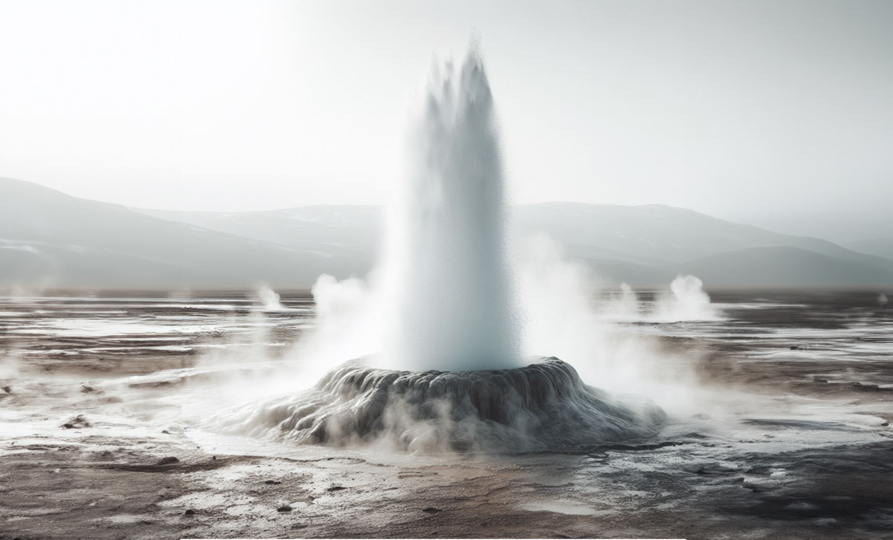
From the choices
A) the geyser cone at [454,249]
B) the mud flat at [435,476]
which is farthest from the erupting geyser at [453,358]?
the mud flat at [435,476]

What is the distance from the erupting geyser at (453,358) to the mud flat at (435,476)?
54cm

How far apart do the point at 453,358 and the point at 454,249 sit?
200 centimetres

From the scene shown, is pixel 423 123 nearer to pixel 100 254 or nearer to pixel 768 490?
pixel 768 490

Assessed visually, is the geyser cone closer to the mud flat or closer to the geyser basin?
the geyser basin

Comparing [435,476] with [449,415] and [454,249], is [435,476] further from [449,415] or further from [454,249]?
[454,249]

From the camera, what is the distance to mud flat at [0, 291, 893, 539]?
7559 mm

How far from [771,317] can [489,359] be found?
43.1m

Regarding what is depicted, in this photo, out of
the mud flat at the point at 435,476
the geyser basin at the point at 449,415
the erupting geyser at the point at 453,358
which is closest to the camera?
the mud flat at the point at 435,476

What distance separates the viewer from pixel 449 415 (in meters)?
11.5

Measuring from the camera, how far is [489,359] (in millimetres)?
13031

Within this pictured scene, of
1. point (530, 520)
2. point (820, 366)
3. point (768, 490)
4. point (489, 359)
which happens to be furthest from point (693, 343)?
point (530, 520)

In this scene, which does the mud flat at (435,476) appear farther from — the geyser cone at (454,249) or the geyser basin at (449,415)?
the geyser cone at (454,249)

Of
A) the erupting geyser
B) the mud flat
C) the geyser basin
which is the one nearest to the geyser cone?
the erupting geyser

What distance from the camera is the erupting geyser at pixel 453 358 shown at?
38.0 ft
